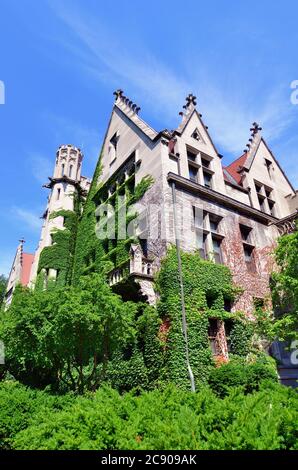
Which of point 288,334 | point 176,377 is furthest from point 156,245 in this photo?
point 288,334

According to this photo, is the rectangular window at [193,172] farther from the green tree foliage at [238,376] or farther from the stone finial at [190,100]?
the green tree foliage at [238,376]

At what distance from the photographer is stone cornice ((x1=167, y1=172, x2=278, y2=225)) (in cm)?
1794

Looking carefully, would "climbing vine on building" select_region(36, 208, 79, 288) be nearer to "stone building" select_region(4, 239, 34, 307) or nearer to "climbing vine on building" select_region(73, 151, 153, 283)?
"climbing vine on building" select_region(73, 151, 153, 283)

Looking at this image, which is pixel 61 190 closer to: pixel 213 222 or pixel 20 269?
pixel 20 269

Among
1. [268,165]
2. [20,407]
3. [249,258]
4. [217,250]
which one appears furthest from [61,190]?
[20,407]

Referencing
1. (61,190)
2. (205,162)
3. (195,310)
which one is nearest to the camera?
(195,310)

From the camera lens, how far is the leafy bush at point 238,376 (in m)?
12.7

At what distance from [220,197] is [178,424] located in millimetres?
16467

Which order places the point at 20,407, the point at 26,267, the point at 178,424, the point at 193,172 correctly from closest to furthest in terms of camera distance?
1. the point at 178,424
2. the point at 20,407
3. the point at 193,172
4. the point at 26,267

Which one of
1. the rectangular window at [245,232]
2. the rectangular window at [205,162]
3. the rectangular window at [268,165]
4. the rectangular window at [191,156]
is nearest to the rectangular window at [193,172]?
the rectangular window at [191,156]

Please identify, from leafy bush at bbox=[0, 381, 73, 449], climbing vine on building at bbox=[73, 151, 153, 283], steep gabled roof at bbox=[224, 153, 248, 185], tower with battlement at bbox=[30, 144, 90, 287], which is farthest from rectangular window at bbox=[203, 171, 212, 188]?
leafy bush at bbox=[0, 381, 73, 449]

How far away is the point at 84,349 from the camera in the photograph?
38.2 ft

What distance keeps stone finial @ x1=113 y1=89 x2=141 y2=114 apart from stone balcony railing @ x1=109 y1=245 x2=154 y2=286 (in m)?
13.4

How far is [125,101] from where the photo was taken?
25938 mm
